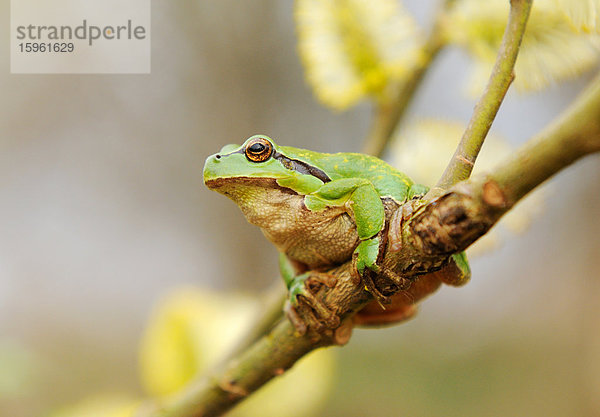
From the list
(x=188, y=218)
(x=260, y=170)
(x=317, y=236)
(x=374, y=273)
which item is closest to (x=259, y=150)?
(x=260, y=170)

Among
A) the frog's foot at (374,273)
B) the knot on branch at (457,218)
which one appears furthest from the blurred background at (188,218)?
the knot on branch at (457,218)

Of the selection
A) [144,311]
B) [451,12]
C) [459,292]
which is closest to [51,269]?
[144,311]

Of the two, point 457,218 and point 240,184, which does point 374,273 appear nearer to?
point 457,218

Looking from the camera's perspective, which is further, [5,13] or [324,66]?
[5,13]

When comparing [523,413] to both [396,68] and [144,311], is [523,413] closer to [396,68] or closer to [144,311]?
[144,311]

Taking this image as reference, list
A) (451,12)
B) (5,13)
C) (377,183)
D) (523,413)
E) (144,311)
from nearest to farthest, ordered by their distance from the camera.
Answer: (377,183) → (451,12) → (5,13) → (523,413) → (144,311)

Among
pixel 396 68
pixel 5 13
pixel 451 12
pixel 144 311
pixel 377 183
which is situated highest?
pixel 5 13
